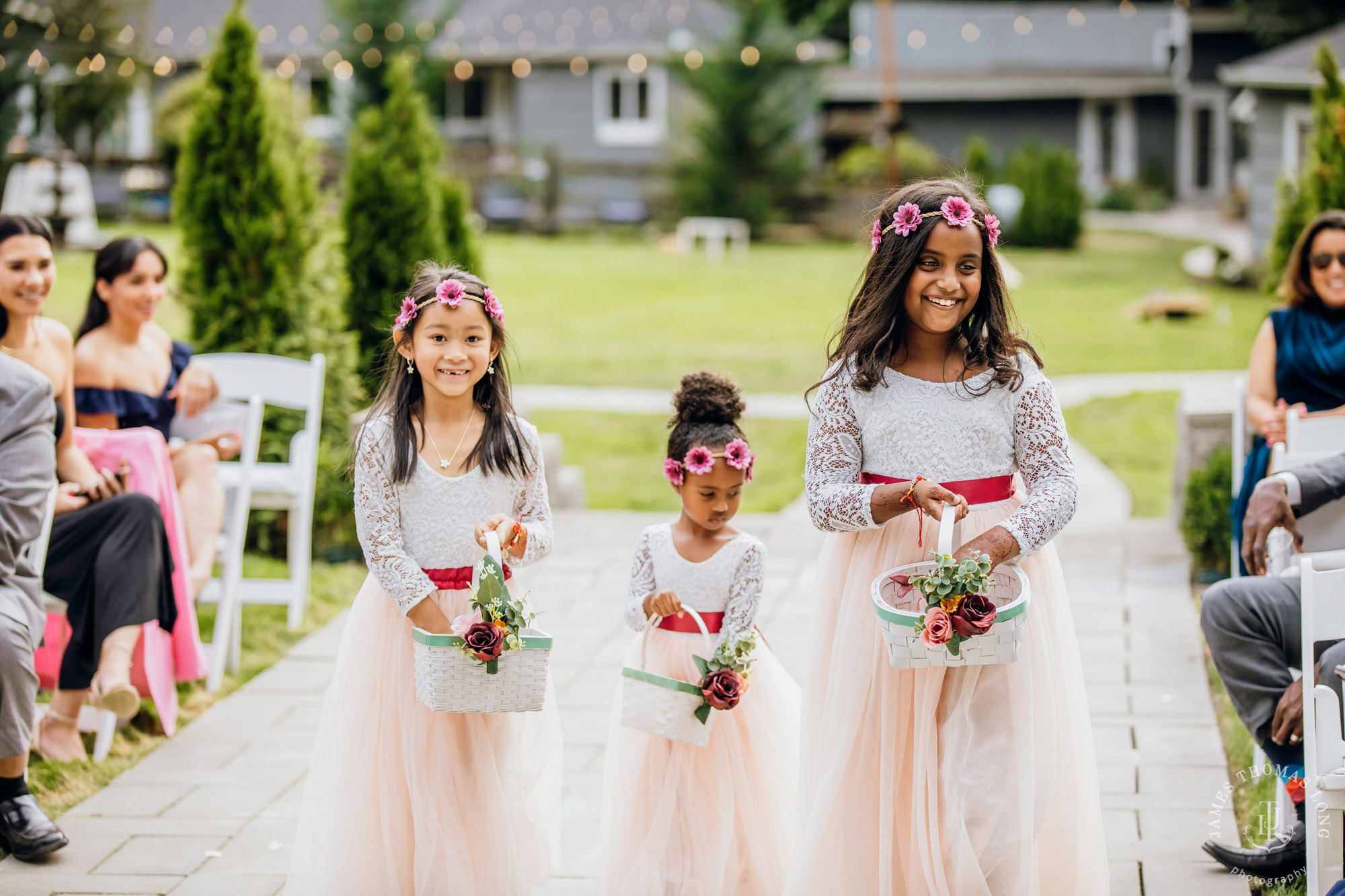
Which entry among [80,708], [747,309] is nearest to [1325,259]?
[80,708]

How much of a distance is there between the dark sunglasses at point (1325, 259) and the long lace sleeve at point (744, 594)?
9.39ft

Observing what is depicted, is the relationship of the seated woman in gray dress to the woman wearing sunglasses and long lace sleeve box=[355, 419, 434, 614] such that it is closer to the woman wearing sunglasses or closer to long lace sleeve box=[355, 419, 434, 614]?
long lace sleeve box=[355, 419, 434, 614]

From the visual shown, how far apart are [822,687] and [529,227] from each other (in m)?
24.8

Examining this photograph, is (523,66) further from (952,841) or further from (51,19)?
(952,841)

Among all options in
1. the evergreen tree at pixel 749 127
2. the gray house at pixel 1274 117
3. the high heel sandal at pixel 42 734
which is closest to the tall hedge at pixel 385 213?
the high heel sandal at pixel 42 734

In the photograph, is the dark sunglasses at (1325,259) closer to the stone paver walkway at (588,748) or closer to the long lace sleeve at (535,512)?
the stone paver walkway at (588,748)

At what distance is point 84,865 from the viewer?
12.7 feet

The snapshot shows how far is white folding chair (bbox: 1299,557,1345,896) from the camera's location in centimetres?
306

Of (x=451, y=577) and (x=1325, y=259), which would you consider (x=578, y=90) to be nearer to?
(x=1325, y=259)

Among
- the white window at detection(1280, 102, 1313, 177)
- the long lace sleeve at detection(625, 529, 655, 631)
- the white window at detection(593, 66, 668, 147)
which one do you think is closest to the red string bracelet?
the long lace sleeve at detection(625, 529, 655, 631)

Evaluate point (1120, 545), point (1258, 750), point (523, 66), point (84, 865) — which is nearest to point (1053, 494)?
point (1258, 750)

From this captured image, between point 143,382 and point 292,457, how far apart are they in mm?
894

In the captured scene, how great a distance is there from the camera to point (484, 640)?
120 inches

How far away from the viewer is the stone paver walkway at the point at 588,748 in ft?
12.5
